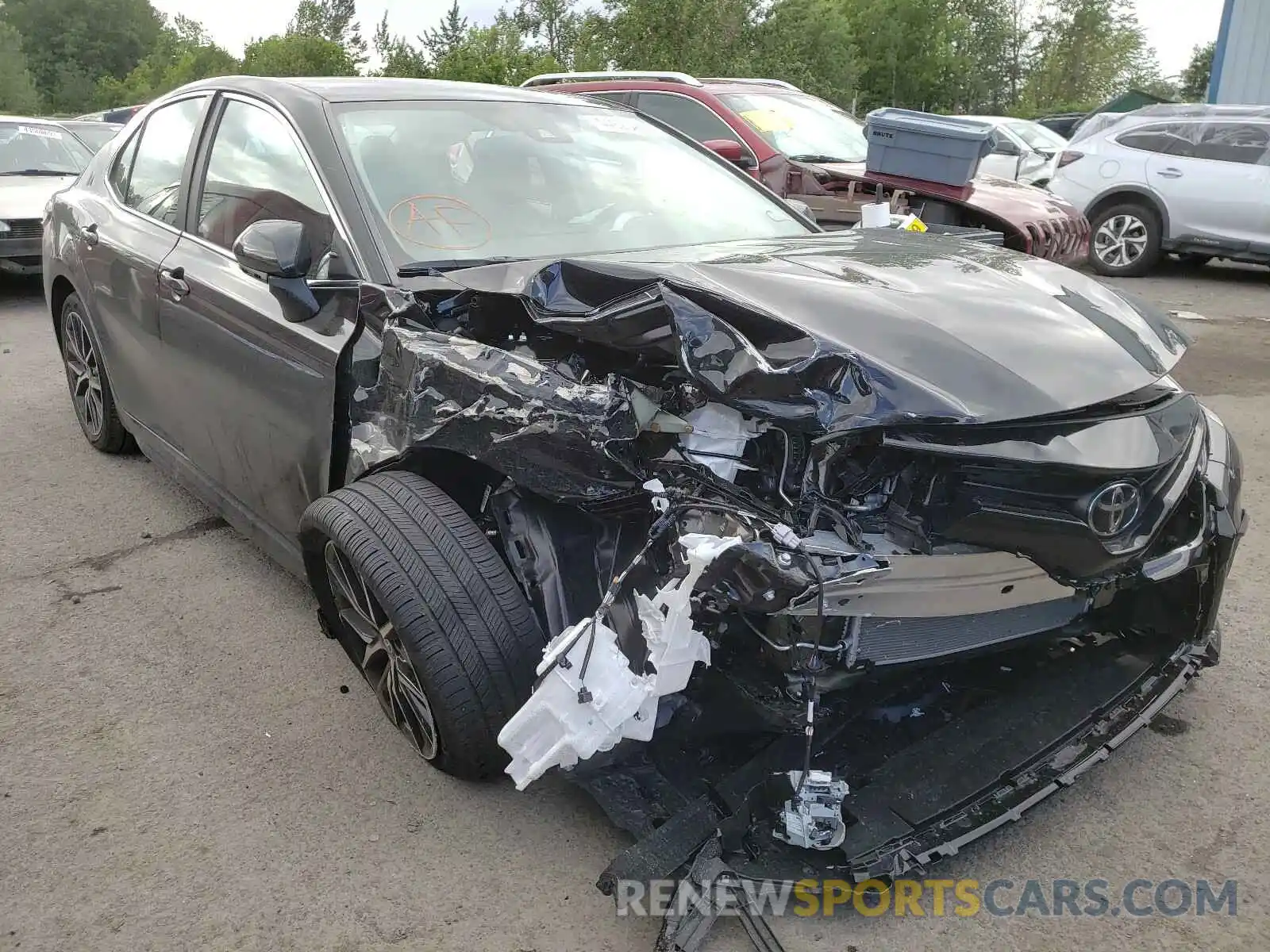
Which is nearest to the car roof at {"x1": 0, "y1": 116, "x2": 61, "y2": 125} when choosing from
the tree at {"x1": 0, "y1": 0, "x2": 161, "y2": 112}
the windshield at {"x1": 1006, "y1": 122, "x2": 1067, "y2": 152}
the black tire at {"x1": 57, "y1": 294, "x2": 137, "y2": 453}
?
the black tire at {"x1": 57, "y1": 294, "x2": 137, "y2": 453}

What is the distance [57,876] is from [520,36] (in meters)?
31.3

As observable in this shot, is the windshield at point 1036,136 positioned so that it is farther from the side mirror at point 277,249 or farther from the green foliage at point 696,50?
the side mirror at point 277,249

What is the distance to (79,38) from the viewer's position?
65.7 metres

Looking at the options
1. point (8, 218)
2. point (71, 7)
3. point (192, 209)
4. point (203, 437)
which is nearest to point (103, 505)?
point (203, 437)

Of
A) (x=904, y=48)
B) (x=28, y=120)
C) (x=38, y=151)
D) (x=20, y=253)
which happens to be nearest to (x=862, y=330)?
(x=20, y=253)

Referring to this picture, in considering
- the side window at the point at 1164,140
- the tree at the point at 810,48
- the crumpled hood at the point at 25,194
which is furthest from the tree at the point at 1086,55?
the crumpled hood at the point at 25,194

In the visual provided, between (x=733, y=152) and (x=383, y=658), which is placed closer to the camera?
(x=383, y=658)

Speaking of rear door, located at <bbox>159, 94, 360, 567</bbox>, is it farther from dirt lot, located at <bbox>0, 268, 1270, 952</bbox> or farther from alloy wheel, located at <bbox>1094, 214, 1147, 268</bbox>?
alloy wheel, located at <bbox>1094, 214, 1147, 268</bbox>

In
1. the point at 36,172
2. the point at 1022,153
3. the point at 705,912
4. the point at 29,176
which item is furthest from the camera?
the point at 1022,153

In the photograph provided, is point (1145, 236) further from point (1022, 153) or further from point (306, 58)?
point (306, 58)

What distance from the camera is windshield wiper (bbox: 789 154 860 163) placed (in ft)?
26.7

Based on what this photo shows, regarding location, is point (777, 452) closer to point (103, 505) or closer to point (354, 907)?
point (354, 907)

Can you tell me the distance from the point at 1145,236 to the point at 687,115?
16.8 ft

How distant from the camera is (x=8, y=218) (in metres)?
8.95
